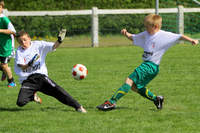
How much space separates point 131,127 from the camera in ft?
19.4

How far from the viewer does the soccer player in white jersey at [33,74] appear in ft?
22.8

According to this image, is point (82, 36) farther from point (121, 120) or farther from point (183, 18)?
point (121, 120)

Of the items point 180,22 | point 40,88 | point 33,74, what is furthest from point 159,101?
point 180,22

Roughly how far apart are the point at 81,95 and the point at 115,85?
139 centimetres

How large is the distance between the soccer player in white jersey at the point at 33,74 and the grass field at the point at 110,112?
230 millimetres

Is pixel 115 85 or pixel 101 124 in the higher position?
pixel 101 124

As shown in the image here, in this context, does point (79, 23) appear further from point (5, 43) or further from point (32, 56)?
point (32, 56)

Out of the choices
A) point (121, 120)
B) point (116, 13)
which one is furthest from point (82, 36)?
point (121, 120)

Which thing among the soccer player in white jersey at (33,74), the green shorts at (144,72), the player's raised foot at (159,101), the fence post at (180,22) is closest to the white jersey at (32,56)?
the soccer player in white jersey at (33,74)

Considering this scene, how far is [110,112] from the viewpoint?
6887 mm

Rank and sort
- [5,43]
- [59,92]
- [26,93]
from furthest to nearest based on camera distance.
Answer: [5,43] → [26,93] → [59,92]

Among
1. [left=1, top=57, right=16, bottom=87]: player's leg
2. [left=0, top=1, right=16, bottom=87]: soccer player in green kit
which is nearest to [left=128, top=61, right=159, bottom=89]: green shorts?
[left=1, top=57, right=16, bottom=87]: player's leg

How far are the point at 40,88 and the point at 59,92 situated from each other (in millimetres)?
342

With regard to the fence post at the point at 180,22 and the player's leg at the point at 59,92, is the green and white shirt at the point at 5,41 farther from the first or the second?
the fence post at the point at 180,22
